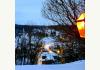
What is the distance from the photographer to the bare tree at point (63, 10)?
2.30 meters

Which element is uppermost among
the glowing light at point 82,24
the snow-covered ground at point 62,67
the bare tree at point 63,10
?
the bare tree at point 63,10

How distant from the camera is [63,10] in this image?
2320 millimetres

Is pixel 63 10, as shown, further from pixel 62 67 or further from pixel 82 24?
pixel 62 67

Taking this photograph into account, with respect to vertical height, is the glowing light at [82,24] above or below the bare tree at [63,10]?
below

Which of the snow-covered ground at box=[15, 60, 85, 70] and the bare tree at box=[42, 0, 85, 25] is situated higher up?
the bare tree at box=[42, 0, 85, 25]

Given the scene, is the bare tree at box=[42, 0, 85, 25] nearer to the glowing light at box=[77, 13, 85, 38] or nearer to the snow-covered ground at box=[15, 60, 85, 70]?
the glowing light at box=[77, 13, 85, 38]

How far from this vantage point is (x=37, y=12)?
7.52 ft

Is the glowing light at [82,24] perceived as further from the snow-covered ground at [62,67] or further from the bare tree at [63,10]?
the snow-covered ground at [62,67]

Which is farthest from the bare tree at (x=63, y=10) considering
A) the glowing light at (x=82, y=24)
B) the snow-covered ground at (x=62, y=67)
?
the snow-covered ground at (x=62, y=67)

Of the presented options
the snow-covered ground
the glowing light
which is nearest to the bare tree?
the glowing light

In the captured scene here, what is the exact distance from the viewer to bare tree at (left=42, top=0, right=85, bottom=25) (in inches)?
90.5

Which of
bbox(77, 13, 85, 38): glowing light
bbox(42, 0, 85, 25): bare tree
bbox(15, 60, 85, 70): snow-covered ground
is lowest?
bbox(15, 60, 85, 70): snow-covered ground
